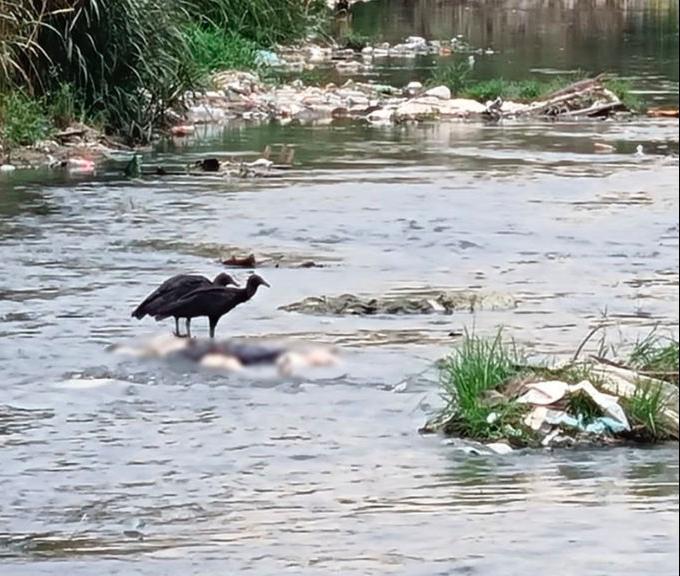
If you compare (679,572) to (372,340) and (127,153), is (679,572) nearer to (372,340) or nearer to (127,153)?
(372,340)

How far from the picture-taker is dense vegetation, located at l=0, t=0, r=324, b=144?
1260cm

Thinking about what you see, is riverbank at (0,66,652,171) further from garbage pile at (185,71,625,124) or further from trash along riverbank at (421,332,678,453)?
trash along riverbank at (421,332,678,453)

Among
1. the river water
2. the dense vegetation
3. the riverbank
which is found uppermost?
the dense vegetation

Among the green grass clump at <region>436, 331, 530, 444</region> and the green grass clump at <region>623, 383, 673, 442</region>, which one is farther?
the green grass clump at <region>436, 331, 530, 444</region>

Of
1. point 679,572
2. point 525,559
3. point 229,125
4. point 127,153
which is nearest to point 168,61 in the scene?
point 127,153

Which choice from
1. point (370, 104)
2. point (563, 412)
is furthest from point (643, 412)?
point (370, 104)

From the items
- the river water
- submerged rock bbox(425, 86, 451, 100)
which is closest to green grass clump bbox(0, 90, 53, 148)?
the river water

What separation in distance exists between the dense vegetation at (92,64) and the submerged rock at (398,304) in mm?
4862

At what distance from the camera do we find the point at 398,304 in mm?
7590

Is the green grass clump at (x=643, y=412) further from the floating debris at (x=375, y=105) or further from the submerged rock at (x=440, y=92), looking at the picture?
the submerged rock at (x=440, y=92)

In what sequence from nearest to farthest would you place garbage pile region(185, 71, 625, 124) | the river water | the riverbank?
1. the river water
2. the riverbank
3. garbage pile region(185, 71, 625, 124)

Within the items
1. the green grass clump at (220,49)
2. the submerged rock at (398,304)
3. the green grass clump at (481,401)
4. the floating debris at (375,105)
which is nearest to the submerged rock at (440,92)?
the floating debris at (375,105)

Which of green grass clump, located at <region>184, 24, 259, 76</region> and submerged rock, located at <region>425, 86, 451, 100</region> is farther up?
green grass clump, located at <region>184, 24, 259, 76</region>

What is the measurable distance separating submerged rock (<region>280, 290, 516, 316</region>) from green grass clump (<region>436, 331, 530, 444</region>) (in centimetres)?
187
